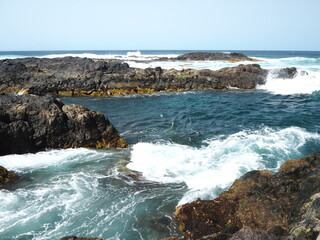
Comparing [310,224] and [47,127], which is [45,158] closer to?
[47,127]

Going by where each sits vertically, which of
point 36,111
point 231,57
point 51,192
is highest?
point 231,57

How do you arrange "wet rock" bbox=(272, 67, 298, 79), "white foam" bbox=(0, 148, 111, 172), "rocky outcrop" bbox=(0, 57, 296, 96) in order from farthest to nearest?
"wet rock" bbox=(272, 67, 298, 79), "rocky outcrop" bbox=(0, 57, 296, 96), "white foam" bbox=(0, 148, 111, 172)

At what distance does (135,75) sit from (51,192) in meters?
24.5

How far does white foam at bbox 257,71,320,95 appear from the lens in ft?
97.3

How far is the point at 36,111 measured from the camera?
500 inches

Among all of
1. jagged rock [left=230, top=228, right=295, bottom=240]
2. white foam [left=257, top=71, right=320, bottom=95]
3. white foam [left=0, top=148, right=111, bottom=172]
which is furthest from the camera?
white foam [left=257, top=71, right=320, bottom=95]

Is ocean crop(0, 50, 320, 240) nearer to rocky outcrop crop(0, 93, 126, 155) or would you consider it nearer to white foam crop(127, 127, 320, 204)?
white foam crop(127, 127, 320, 204)

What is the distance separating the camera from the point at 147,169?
34.6 ft

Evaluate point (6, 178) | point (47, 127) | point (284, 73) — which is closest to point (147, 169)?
point (6, 178)

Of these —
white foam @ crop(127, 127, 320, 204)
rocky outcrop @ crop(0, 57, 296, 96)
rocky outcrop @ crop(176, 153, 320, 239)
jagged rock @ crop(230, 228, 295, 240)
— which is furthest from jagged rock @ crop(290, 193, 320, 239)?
rocky outcrop @ crop(0, 57, 296, 96)

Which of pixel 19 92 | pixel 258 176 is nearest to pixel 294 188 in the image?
pixel 258 176

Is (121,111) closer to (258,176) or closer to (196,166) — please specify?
(196,166)

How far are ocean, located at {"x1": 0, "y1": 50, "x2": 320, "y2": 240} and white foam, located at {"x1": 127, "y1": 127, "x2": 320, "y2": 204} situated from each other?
0.11 ft

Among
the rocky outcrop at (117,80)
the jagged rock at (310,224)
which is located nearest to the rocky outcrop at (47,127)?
the jagged rock at (310,224)
